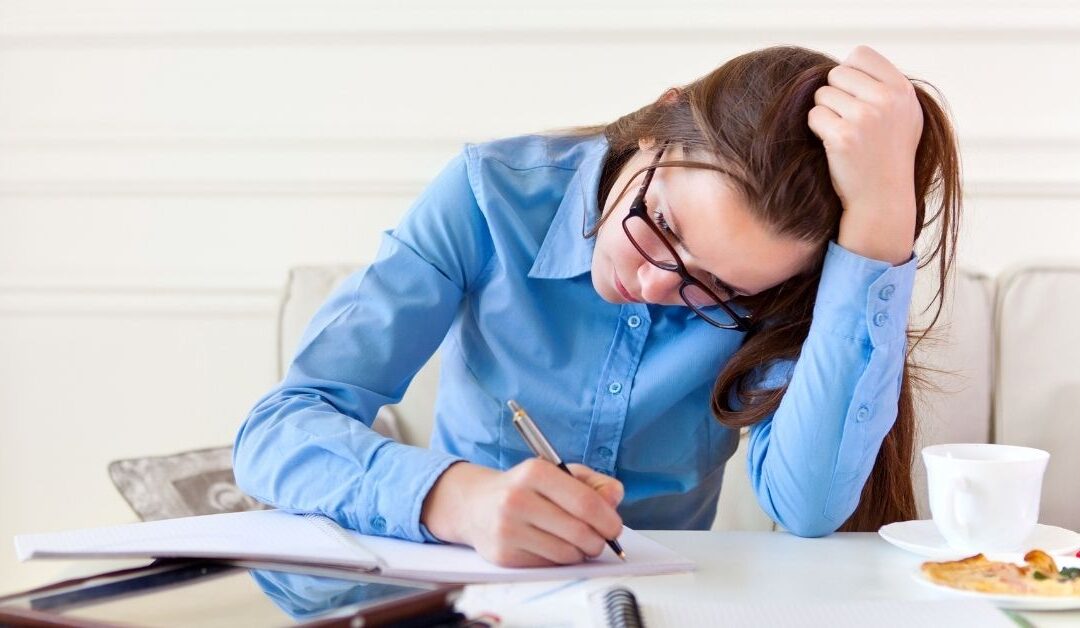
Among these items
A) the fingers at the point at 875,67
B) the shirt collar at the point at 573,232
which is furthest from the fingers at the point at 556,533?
the fingers at the point at 875,67

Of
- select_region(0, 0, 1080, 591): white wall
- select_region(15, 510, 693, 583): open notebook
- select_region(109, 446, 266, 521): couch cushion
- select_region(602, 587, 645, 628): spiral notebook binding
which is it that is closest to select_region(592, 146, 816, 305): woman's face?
select_region(15, 510, 693, 583): open notebook

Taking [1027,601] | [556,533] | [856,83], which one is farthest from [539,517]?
[856,83]

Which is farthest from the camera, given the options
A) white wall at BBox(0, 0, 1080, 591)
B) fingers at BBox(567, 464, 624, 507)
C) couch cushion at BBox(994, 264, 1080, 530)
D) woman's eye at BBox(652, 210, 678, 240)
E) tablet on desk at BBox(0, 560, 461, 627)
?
white wall at BBox(0, 0, 1080, 591)

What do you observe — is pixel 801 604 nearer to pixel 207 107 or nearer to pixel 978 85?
pixel 978 85

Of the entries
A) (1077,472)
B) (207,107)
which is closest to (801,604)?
(1077,472)

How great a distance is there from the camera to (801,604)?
783 millimetres

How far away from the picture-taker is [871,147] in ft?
3.18

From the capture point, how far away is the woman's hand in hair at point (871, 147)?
97 centimetres

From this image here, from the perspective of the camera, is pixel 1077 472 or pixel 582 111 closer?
pixel 1077 472

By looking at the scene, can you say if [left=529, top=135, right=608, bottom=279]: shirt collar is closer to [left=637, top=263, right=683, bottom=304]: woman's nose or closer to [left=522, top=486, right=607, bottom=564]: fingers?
[left=637, top=263, right=683, bottom=304]: woman's nose

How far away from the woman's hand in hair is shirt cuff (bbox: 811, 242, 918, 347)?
0.6 inches

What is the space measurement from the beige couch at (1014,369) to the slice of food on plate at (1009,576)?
84cm

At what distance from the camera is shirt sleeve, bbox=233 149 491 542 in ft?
3.14

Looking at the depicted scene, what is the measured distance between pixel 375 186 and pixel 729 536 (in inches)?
53.3
